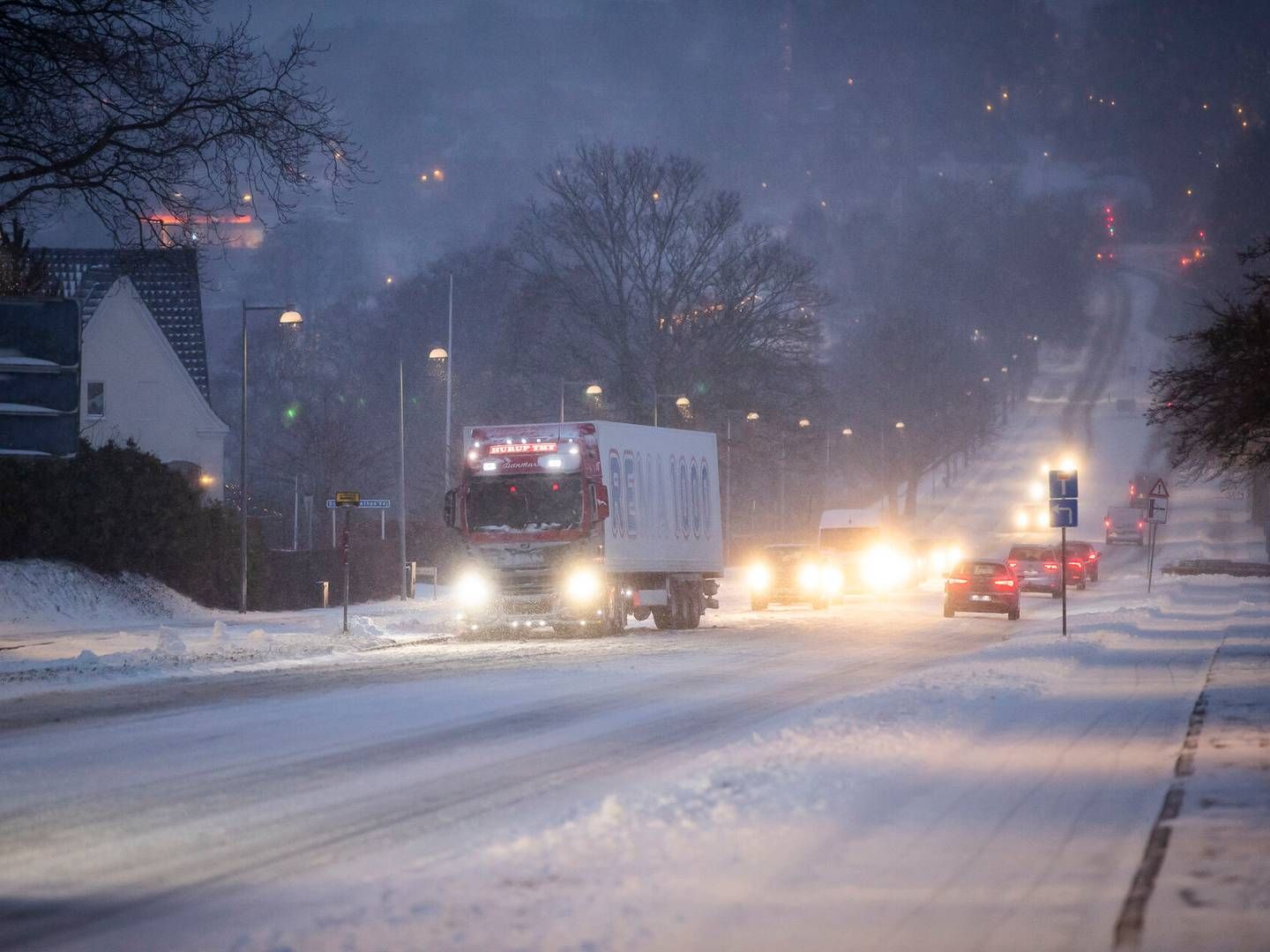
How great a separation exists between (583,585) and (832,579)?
1855cm

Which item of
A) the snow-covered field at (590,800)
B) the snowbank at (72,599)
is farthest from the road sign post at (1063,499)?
the snowbank at (72,599)

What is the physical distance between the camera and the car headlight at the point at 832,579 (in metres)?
48.2

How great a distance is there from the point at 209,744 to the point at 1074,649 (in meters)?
17.5

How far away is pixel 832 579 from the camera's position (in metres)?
48.9

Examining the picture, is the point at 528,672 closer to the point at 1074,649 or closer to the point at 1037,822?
the point at 1074,649

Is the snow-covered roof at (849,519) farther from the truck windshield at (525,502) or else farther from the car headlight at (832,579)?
the truck windshield at (525,502)

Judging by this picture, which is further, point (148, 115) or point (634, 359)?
point (634, 359)

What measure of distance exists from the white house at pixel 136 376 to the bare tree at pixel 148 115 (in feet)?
103

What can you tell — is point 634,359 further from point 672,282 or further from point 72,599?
point 72,599

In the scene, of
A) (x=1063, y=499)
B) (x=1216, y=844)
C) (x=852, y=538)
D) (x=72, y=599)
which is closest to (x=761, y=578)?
(x=852, y=538)

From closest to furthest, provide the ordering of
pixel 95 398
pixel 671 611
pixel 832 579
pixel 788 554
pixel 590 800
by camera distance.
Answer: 1. pixel 590 800
2. pixel 671 611
3. pixel 788 554
4. pixel 832 579
5. pixel 95 398

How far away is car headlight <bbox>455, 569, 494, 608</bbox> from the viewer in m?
31.8

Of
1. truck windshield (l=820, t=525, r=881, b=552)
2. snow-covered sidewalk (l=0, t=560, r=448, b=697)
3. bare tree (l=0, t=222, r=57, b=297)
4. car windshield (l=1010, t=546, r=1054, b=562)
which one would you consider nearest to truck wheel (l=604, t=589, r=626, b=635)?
snow-covered sidewalk (l=0, t=560, r=448, b=697)

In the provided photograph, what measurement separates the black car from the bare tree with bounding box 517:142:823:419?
26594 mm
